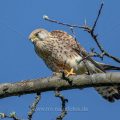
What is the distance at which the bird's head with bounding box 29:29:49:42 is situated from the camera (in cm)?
675

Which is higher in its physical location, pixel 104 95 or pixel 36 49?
pixel 36 49

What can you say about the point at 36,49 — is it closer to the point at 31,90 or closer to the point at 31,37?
the point at 31,37

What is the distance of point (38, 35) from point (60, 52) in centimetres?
75

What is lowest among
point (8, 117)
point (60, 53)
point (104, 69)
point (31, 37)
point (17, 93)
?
point (8, 117)

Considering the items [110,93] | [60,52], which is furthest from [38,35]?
[110,93]

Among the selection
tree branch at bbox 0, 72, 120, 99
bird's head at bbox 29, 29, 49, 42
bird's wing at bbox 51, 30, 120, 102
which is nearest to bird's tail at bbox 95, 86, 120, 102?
bird's wing at bbox 51, 30, 120, 102

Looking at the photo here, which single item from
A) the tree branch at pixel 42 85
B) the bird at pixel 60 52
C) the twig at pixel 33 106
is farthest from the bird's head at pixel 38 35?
the twig at pixel 33 106

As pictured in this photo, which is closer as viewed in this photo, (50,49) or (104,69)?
(104,69)

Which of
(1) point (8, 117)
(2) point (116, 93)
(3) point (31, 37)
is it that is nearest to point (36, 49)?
(3) point (31, 37)

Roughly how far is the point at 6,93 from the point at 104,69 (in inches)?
78.3

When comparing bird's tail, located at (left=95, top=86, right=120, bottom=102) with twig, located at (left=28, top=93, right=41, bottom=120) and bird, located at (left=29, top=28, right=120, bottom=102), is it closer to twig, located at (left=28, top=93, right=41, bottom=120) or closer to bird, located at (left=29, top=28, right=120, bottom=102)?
bird, located at (left=29, top=28, right=120, bottom=102)

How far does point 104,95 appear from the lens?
18.0 feet

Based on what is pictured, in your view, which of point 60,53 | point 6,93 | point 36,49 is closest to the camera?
point 6,93

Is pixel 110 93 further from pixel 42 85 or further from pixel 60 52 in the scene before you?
pixel 42 85
